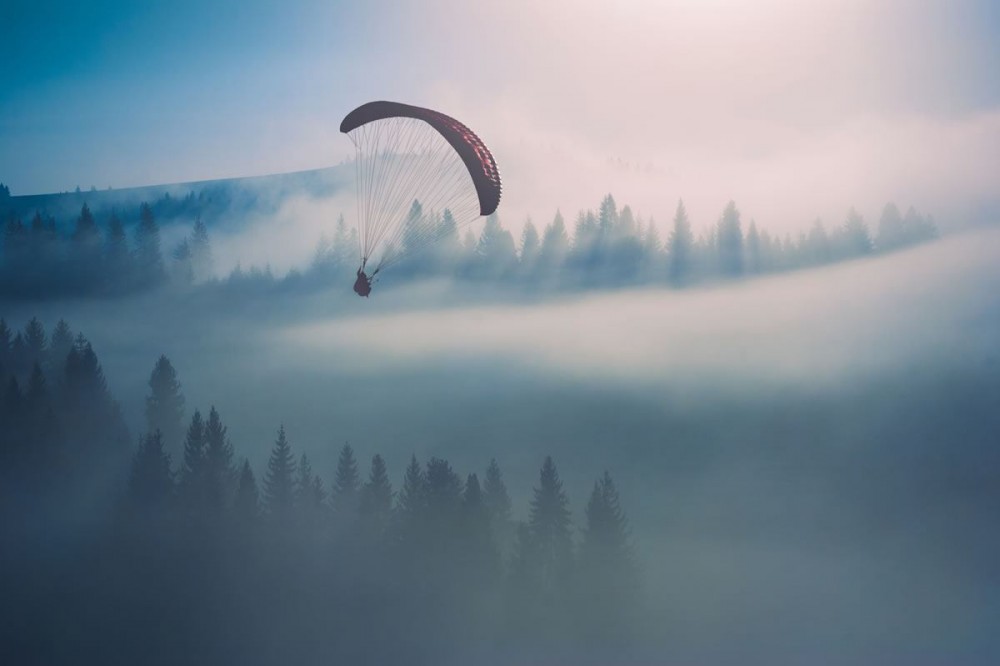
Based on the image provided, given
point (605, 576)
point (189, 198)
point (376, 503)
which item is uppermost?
point (189, 198)

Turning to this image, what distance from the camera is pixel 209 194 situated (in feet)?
379

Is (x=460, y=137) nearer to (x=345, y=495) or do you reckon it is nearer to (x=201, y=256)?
(x=345, y=495)

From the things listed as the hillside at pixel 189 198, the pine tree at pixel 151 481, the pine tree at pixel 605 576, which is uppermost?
the hillside at pixel 189 198

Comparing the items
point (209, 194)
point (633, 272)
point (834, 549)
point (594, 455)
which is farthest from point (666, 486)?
point (209, 194)

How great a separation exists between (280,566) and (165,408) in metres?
20.2

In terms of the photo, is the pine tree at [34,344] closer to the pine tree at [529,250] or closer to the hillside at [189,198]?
the hillside at [189,198]

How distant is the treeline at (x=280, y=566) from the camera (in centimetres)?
4962

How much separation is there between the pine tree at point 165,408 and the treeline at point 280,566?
304 inches

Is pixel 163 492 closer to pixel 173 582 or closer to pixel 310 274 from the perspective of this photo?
pixel 173 582

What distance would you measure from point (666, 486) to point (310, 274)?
42.8 meters

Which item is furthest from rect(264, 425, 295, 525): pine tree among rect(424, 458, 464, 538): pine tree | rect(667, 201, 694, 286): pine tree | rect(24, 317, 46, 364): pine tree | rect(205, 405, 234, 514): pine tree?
rect(667, 201, 694, 286): pine tree

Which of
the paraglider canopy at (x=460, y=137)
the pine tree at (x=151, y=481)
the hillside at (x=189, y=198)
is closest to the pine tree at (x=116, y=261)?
the hillside at (x=189, y=198)

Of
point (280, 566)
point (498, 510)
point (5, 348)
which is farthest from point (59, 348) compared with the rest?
point (498, 510)

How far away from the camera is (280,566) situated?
52.9m
